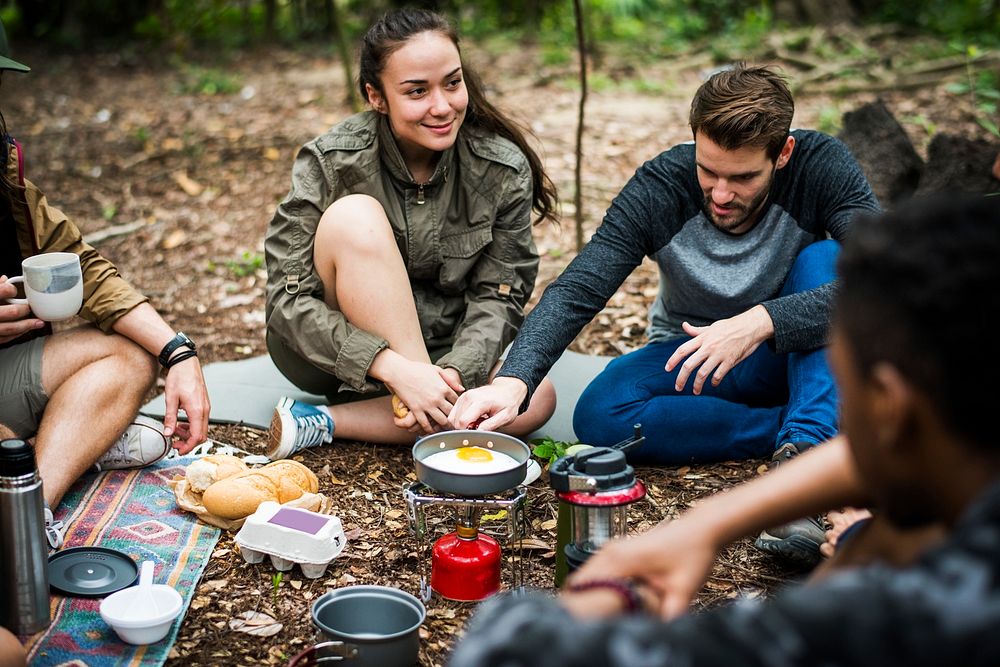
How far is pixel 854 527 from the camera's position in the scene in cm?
211

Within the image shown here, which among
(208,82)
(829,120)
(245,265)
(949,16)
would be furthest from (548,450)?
(949,16)

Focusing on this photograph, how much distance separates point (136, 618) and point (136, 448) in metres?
1.03

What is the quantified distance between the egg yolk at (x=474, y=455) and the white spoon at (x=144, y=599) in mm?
821

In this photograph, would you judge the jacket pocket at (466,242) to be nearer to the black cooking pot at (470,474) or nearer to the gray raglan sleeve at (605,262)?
the gray raglan sleeve at (605,262)

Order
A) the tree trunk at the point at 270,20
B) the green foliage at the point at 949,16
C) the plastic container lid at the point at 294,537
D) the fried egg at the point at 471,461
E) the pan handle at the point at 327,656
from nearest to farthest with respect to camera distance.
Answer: the pan handle at the point at 327,656 → the fried egg at the point at 471,461 → the plastic container lid at the point at 294,537 → the green foliage at the point at 949,16 → the tree trunk at the point at 270,20

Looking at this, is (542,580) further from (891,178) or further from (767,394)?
(891,178)

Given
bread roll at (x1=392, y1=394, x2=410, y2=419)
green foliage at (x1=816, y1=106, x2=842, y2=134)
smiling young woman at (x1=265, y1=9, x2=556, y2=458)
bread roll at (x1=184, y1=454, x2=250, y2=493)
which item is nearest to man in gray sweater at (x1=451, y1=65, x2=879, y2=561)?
smiling young woman at (x1=265, y1=9, x2=556, y2=458)

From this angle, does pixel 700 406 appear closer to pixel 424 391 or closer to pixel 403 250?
pixel 424 391

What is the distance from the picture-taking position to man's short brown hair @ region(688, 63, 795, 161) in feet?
10.1

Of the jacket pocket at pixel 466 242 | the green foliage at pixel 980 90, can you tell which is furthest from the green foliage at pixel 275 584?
the green foliage at pixel 980 90

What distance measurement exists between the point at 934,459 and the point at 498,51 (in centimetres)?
984

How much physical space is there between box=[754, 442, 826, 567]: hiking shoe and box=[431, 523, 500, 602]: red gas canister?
754 mm

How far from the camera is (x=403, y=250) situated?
3674mm

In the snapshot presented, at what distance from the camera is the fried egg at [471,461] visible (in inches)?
103
